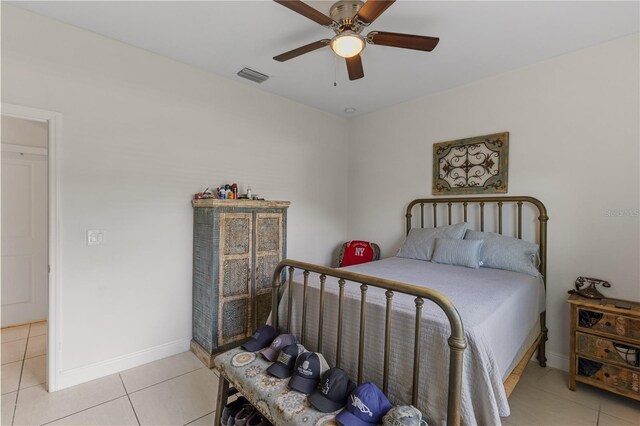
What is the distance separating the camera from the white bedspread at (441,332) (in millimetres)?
1272

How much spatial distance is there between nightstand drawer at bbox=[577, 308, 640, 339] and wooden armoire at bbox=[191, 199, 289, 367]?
2.51 meters

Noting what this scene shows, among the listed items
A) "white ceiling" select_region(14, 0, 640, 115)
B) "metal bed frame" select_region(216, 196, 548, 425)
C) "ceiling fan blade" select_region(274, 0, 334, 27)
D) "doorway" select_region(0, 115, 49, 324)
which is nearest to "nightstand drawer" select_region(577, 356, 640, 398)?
"metal bed frame" select_region(216, 196, 548, 425)

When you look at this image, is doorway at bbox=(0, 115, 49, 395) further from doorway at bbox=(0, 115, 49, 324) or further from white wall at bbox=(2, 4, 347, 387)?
white wall at bbox=(2, 4, 347, 387)

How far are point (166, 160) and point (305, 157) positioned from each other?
66.2 inches

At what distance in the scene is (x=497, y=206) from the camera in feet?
9.70

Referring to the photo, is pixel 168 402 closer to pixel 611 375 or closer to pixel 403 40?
pixel 403 40

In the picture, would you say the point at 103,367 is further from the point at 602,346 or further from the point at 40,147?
the point at 602,346

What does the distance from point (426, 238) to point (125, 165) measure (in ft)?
9.28

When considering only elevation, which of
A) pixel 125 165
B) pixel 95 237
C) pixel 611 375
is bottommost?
pixel 611 375

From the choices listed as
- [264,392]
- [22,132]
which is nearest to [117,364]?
[264,392]

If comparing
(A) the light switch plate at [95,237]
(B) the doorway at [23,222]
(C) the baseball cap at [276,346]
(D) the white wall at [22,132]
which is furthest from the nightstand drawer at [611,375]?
(D) the white wall at [22,132]

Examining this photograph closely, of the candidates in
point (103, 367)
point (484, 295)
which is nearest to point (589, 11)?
point (484, 295)

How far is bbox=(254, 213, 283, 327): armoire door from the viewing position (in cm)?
285

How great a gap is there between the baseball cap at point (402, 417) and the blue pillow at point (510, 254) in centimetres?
175
